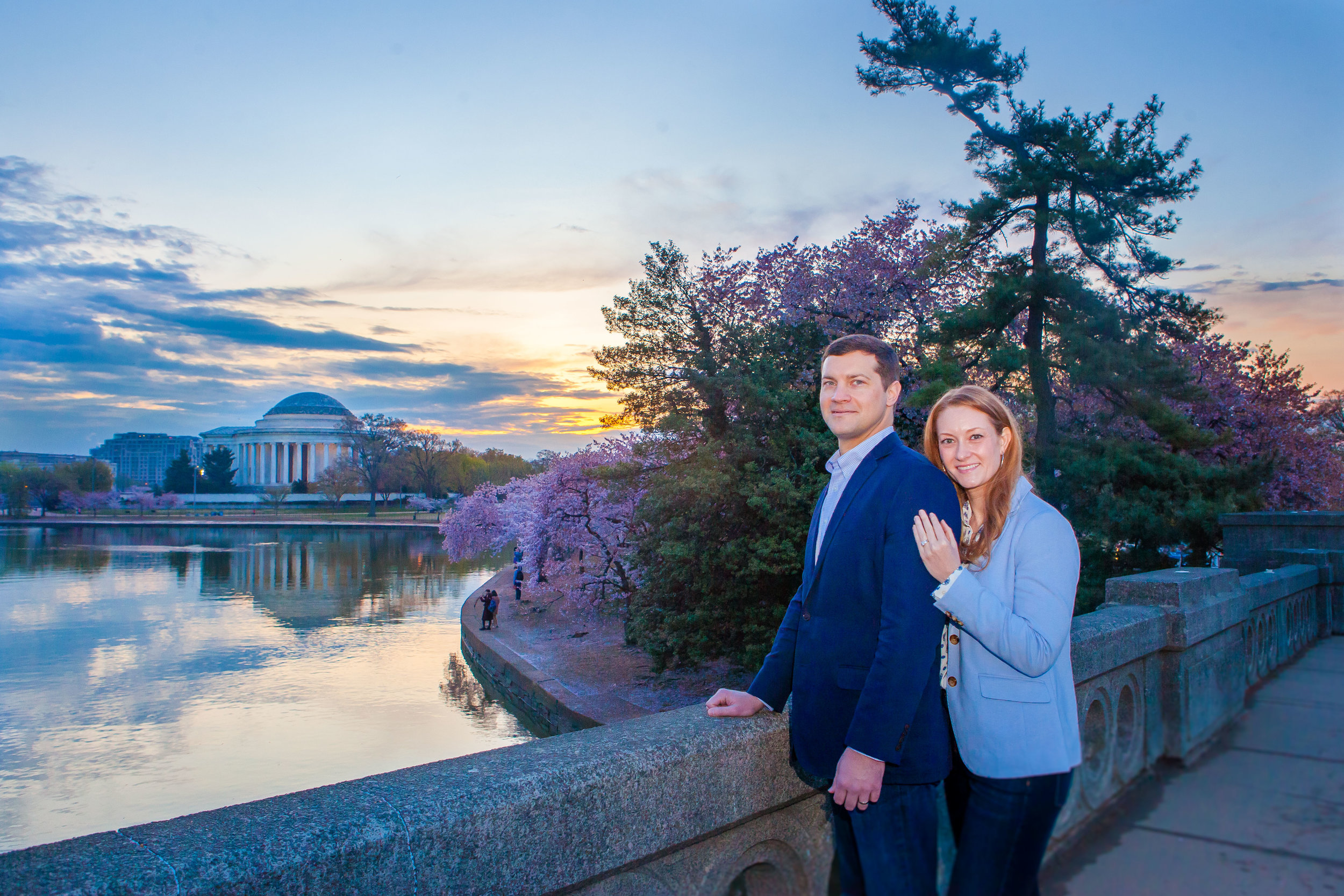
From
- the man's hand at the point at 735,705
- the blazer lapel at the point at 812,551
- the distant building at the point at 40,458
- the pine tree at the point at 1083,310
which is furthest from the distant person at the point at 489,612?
the distant building at the point at 40,458

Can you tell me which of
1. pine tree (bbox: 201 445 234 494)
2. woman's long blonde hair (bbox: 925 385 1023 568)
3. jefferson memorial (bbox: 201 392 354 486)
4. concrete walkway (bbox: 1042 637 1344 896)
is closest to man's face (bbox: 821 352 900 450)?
woman's long blonde hair (bbox: 925 385 1023 568)

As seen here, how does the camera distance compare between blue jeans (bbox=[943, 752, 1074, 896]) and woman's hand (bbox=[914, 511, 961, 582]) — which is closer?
woman's hand (bbox=[914, 511, 961, 582])

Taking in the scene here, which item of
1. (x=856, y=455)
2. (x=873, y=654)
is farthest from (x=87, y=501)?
(x=873, y=654)

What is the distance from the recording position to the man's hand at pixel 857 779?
1727 mm

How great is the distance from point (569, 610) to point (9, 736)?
529 inches


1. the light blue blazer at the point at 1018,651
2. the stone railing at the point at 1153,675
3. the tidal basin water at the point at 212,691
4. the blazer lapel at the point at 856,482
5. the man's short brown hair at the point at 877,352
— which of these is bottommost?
the tidal basin water at the point at 212,691

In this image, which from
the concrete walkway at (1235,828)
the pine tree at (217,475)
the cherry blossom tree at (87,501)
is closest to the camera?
the concrete walkway at (1235,828)

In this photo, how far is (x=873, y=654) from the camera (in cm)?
182

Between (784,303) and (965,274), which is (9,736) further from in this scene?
(965,274)

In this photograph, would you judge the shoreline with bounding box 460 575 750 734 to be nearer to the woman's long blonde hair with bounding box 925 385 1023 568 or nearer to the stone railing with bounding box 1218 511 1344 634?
the stone railing with bounding box 1218 511 1344 634

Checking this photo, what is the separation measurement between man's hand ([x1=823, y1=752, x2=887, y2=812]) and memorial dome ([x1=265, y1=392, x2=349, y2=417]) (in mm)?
129149

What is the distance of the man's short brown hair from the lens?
6.63 feet

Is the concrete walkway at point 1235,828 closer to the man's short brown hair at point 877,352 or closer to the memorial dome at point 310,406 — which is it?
the man's short brown hair at point 877,352

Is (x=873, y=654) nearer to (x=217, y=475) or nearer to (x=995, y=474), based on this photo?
(x=995, y=474)
